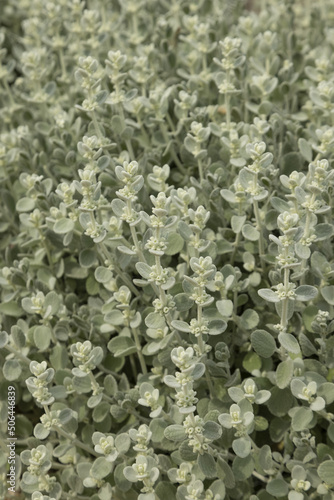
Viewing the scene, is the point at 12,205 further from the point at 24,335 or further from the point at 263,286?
the point at 263,286

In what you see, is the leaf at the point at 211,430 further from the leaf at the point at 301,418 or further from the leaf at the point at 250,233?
the leaf at the point at 250,233

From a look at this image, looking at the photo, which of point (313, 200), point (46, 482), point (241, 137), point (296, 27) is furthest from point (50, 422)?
point (296, 27)

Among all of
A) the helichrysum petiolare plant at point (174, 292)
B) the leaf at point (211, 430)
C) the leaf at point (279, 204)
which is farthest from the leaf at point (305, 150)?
the leaf at point (211, 430)

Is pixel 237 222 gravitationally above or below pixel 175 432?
above

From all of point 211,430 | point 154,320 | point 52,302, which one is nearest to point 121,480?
point 211,430

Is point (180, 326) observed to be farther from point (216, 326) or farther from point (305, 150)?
→ point (305, 150)

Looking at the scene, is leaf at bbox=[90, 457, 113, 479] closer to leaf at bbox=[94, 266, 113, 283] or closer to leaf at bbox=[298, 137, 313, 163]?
leaf at bbox=[94, 266, 113, 283]

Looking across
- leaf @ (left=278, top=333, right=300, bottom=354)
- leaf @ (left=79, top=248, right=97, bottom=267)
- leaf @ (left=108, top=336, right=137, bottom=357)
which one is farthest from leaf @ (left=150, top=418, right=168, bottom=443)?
leaf @ (left=79, top=248, right=97, bottom=267)
